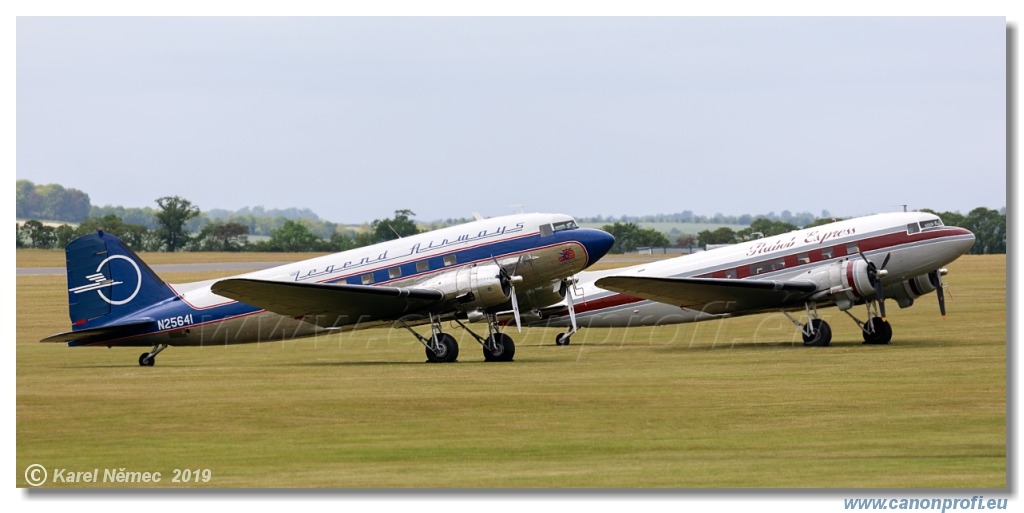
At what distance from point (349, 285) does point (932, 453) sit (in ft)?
56.5

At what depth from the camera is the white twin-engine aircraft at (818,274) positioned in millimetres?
38562

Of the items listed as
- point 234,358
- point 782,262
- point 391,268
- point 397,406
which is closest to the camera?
point 397,406

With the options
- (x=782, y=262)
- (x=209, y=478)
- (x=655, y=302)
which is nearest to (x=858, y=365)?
(x=782, y=262)

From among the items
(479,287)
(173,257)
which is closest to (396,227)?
(173,257)

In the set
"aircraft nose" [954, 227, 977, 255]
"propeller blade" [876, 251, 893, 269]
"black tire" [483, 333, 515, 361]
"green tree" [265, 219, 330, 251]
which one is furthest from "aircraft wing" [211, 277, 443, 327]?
"green tree" [265, 219, 330, 251]

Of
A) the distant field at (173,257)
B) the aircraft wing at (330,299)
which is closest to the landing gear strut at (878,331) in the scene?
the aircraft wing at (330,299)

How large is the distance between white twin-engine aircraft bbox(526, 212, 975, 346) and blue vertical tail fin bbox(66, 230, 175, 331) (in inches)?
448

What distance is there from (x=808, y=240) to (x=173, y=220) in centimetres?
6535

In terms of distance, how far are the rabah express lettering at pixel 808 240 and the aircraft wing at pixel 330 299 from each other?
1131 cm

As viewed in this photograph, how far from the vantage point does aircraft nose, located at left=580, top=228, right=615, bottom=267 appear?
3447cm

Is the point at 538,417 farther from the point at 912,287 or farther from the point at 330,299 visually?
the point at 912,287

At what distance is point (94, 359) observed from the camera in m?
37.8

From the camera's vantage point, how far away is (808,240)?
3994 cm

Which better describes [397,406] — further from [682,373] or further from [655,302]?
[655,302]
